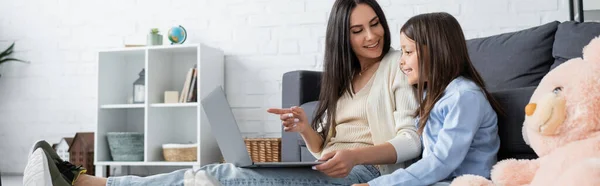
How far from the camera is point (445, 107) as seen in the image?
1475mm

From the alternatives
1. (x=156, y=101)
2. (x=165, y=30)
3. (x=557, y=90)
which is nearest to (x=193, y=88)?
(x=156, y=101)

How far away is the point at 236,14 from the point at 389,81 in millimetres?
2116

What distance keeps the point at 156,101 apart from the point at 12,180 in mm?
937

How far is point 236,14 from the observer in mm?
3779

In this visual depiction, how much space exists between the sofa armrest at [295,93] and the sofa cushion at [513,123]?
1202 millimetres

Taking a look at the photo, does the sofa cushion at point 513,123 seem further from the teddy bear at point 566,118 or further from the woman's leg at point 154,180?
the woman's leg at point 154,180

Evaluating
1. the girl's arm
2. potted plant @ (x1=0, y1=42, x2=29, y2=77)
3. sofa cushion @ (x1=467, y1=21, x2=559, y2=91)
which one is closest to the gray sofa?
sofa cushion @ (x1=467, y1=21, x2=559, y2=91)

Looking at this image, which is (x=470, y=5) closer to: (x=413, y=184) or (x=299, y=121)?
(x=299, y=121)

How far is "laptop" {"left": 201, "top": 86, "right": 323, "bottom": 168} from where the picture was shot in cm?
150

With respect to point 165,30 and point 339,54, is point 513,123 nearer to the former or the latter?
point 339,54

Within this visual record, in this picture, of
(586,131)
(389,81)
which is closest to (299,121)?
(389,81)

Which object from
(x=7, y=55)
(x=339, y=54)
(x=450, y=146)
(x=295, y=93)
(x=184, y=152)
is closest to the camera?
(x=450, y=146)

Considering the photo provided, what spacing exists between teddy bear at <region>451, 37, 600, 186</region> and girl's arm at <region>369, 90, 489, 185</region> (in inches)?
7.2

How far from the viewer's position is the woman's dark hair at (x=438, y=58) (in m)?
1.55
